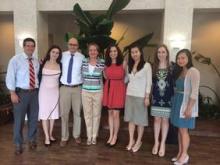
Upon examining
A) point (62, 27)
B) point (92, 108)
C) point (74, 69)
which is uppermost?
point (62, 27)

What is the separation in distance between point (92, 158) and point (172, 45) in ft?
9.31

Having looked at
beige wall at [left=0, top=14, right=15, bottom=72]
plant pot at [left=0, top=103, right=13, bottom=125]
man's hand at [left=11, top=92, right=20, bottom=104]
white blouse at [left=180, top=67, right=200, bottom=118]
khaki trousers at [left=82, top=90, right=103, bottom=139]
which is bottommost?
plant pot at [left=0, top=103, right=13, bottom=125]

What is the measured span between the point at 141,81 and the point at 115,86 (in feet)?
1.48

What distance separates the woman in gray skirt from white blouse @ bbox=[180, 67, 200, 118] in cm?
59

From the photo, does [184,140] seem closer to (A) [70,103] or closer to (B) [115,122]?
(B) [115,122]

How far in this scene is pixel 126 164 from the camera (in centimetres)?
384

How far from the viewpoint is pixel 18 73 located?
3.95m

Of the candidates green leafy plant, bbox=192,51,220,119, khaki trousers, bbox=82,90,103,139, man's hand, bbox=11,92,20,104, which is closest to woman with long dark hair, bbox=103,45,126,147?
khaki trousers, bbox=82,90,103,139

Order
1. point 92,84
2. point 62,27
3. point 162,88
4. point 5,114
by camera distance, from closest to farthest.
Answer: point 162,88
point 92,84
point 5,114
point 62,27

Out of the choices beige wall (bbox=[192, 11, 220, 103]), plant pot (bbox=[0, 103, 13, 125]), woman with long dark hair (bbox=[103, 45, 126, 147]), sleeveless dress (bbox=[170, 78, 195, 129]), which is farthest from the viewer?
beige wall (bbox=[192, 11, 220, 103])

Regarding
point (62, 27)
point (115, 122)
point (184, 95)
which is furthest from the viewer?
point (62, 27)

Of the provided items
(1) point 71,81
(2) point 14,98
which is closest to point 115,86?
(1) point 71,81

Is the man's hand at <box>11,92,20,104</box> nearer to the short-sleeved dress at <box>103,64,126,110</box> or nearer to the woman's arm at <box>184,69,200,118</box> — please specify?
the short-sleeved dress at <box>103,64,126,110</box>

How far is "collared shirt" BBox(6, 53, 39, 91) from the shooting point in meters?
3.88
